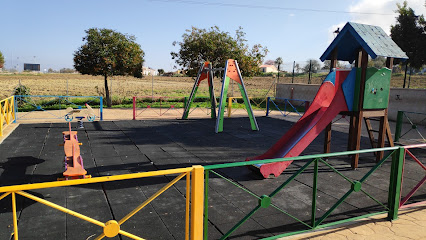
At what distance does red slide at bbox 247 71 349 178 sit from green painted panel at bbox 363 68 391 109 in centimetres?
49

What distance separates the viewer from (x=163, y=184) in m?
5.75

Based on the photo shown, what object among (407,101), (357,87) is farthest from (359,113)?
(407,101)

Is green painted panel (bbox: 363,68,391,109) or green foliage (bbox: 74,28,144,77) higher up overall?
green foliage (bbox: 74,28,144,77)

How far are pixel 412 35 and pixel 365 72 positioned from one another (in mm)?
17946

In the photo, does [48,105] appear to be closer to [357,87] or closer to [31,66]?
[357,87]

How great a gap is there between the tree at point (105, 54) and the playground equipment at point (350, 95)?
1331cm

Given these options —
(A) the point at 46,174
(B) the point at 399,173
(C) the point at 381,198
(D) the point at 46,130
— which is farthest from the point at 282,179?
(D) the point at 46,130

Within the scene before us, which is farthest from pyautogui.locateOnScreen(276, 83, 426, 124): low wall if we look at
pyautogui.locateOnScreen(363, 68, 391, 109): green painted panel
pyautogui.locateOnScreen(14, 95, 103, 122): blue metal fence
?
pyautogui.locateOnScreen(14, 95, 103, 122): blue metal fence

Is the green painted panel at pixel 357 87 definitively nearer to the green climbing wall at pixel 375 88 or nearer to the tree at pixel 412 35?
the green climbing wall at pixel 375 88

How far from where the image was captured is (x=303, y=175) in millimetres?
6488

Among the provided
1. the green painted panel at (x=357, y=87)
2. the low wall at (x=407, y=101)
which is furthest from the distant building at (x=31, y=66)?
the green painted panel at (x=357, y=87)

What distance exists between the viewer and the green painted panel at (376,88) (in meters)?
6.84

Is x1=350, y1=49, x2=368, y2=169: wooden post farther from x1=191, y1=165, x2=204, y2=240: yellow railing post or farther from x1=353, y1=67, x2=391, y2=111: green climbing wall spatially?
x1=191, y1=165, x2=204, y2=240: yellow railing post

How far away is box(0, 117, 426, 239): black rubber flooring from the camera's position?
13.5 ft
